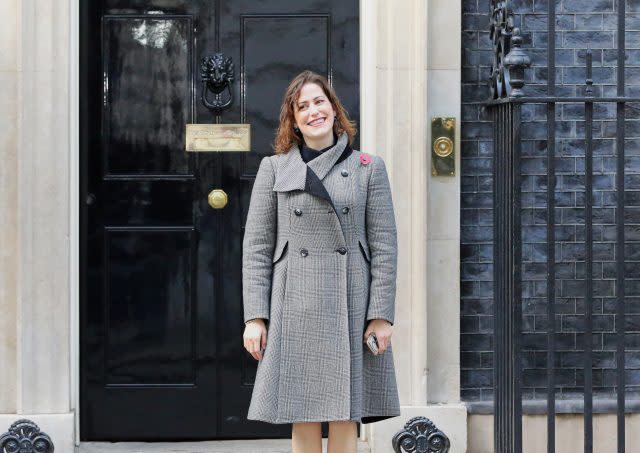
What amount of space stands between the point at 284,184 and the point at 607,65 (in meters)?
2.17

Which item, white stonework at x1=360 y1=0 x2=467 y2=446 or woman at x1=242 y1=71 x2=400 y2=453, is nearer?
woman at x1=242 y1=71 x2=400 y2=453

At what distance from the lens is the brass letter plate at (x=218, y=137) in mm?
6250

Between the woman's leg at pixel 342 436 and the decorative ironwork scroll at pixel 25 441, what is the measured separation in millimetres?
→ 1630

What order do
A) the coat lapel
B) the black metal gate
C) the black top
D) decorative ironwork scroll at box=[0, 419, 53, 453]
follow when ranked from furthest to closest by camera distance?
decorative ironwork scroll at box=[0, 419, 53, 453]
the black metal gate
the black top
the coat lapel

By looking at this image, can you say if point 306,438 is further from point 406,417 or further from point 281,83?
point 281,83

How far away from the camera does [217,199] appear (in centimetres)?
623

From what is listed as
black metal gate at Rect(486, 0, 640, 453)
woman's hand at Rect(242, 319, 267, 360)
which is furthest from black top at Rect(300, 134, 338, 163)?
black metal gate at Rect(486, 0, 640, 453)

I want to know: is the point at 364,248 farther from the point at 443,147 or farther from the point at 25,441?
the point at 25,441

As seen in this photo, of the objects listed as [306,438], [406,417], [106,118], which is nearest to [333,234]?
[306,438]

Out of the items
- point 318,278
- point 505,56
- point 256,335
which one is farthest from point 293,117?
point 505,56

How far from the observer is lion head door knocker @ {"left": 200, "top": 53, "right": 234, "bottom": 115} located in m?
6.23

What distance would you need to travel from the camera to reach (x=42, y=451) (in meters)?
5.82

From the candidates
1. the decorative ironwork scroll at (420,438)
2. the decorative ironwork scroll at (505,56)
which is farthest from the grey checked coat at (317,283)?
the decorative ironwork scroll at (420,438)

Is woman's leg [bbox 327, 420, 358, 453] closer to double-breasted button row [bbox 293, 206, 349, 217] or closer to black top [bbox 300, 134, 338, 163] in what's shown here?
double-breasted button row [bbox 293, 206, 349, 217]
